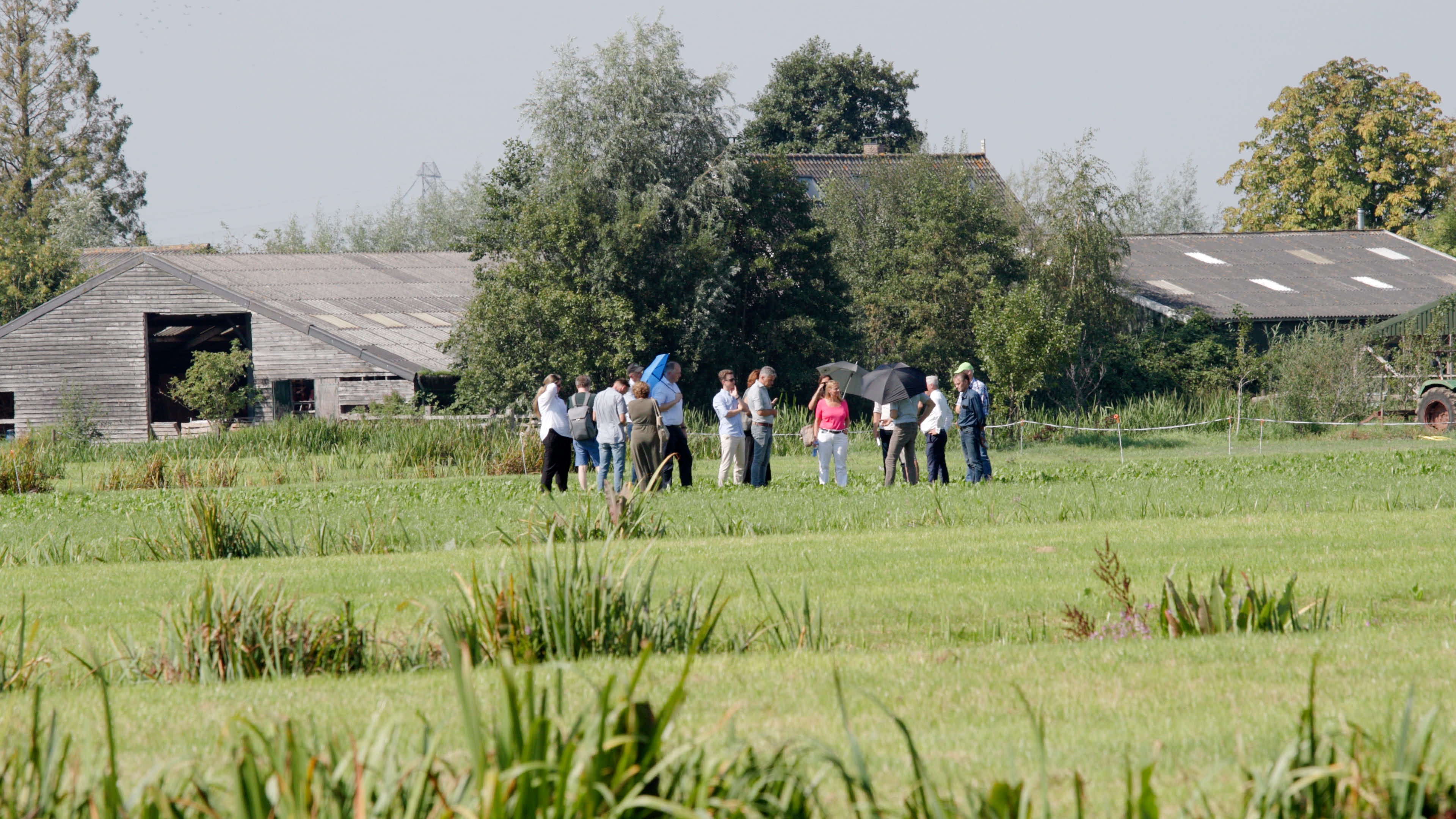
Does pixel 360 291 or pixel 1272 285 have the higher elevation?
pixel 1272 285

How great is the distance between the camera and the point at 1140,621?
7.62 metres

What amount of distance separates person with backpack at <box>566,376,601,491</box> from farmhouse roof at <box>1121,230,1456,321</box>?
26269 mm

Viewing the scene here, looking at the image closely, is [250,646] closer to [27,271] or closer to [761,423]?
[761,423]

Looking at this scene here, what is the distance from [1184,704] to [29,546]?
36.9 ft

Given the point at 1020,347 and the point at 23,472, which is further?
the point at 1020,347

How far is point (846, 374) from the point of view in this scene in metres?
22.6

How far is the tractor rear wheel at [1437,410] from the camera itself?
30641mm

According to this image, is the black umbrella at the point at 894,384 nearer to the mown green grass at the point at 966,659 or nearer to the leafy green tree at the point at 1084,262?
the mown green grass at the point at 966,659

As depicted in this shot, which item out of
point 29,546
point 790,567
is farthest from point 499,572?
point 29,546

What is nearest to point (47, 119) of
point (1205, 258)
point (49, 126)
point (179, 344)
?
point (49, 126)

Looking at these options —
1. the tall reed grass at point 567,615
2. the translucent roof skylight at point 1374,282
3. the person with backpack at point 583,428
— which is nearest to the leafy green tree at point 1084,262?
the translucent roof skylight at point 1374,282

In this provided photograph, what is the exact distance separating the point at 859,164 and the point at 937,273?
15615mm

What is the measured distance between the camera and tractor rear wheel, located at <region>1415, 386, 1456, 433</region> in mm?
30641

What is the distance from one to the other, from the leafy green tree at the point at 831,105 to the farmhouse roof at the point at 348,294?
2297 cm
